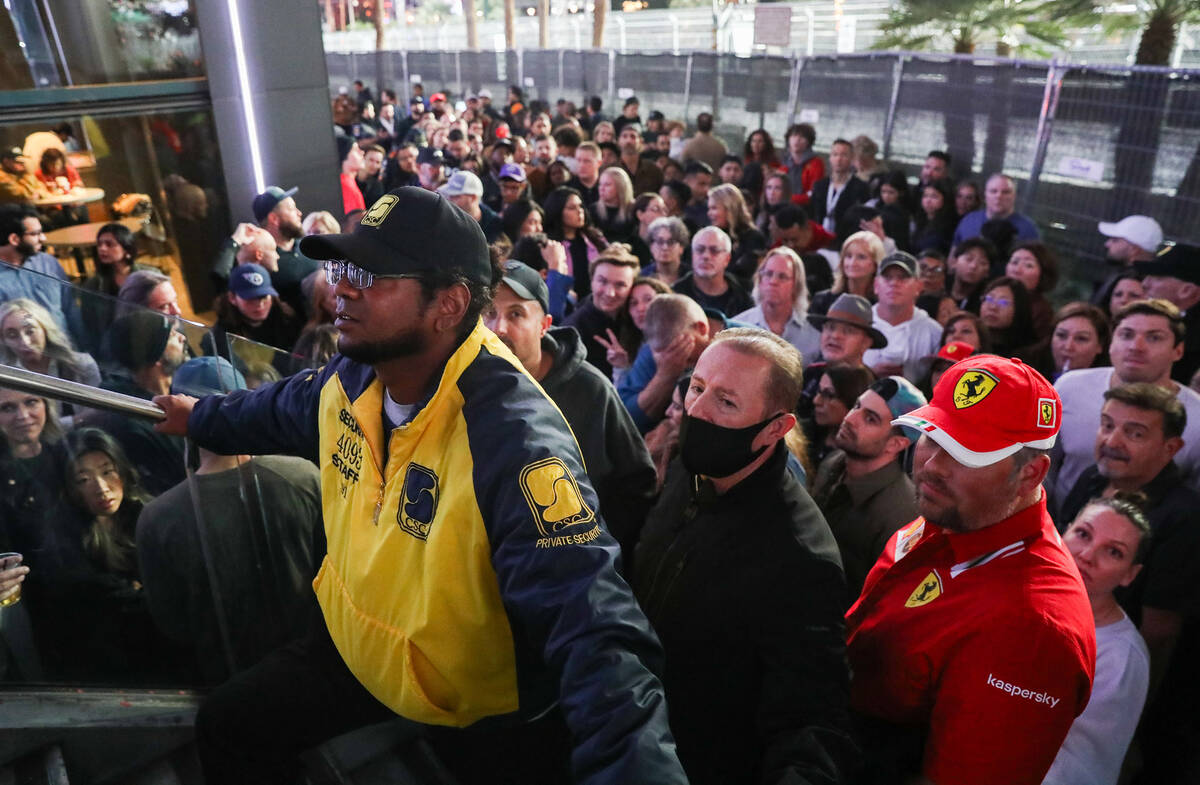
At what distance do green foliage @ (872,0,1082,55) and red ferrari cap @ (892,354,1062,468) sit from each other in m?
12.3

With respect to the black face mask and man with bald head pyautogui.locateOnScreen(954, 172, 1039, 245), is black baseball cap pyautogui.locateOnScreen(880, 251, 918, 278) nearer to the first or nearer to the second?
man with bald head pyautogui.locateOnScreen(954, 172, 1039, 245)

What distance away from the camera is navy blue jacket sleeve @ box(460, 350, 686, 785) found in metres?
1.64

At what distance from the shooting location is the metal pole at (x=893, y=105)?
34.2 ft

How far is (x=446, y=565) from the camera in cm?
196

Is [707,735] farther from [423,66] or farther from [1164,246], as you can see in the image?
[423,66]

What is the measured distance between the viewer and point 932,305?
238 inches

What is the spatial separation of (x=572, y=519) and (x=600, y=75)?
61.2 feet

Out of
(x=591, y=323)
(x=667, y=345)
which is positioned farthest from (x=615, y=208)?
(x=667, y=345)

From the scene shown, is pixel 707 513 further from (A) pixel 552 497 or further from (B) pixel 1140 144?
(B) pixel 1140 144

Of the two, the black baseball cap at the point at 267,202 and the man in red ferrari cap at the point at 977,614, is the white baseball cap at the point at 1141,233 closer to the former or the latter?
the man in red ferrari cap at the point at 977,614

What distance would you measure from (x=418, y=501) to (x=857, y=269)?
4717mm

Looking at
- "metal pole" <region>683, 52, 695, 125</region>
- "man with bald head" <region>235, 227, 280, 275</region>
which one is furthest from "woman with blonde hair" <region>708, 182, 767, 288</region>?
"metal pole" <region>683, 52, 695, 125</region>

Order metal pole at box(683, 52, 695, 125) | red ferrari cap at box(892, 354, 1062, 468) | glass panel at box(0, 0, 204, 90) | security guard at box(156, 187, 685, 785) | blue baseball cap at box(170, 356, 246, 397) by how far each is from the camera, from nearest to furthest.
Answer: security guard at box(156, 187, 685, 785) < red ferrari cap at box(892, 354, 1062, 468) < blue baseball cap at box(170, 356, 246, 397) < glass panel at box(0, 0, 204, 90) < metal pole at box(683, 52, 695, 125)

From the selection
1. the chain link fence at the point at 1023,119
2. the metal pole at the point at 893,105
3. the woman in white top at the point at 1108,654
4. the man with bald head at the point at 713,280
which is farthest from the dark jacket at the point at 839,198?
the woman in white top at the point at 1108,654
